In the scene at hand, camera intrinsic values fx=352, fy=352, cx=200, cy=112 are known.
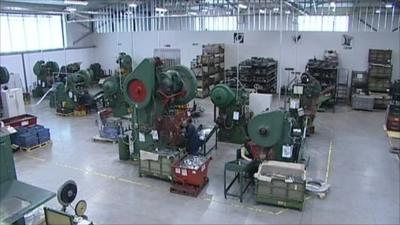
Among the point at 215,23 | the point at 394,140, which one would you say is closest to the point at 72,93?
the point at 215,23

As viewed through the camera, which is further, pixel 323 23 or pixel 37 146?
pixel 323 23

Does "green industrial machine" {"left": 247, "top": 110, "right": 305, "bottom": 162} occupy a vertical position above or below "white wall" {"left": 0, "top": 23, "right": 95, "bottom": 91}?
below

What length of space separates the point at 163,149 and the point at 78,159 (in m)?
2.31

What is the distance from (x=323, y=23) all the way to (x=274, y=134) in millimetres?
11852

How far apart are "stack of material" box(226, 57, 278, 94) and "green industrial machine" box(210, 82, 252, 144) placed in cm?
495

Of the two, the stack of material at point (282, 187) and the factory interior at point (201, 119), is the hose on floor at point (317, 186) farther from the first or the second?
the stack of material at point (282, 187)

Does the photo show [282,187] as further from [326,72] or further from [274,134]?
[326,72]

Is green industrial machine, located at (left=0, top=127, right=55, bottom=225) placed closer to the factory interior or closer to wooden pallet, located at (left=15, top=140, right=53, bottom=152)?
the factory interior

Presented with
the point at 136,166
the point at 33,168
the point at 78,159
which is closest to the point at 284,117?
the point at 136,166

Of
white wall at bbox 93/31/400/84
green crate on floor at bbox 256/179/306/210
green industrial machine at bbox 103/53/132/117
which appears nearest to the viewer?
green crate on floor at bbox 256/179/306/210

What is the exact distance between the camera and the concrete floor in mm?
5738

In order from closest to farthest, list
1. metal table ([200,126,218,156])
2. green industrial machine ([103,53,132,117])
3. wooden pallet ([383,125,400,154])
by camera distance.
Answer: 1. metal table ([200,126,218,156])
2. wooden pallet ([383,125,400,154])
3. green industrial machine ([103,53,132,117])

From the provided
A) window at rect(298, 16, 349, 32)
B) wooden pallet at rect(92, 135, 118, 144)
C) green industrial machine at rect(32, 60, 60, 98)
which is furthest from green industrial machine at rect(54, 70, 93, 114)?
window at rect(298, 16, 349, 32)

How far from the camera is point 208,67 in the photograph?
15125 millimetres
